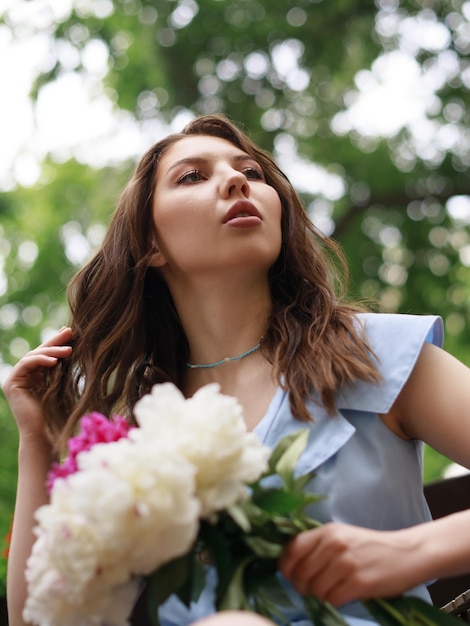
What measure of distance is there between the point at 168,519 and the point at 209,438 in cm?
15

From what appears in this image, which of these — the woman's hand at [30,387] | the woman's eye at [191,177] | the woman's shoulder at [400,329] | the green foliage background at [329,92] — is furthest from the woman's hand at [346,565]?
the green foliage background at [329,92]

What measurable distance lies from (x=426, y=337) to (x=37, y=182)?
35.2ft

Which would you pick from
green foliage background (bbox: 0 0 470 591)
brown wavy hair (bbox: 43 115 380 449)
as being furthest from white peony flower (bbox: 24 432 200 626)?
green foliage background (bbox: 0 0 470 591)

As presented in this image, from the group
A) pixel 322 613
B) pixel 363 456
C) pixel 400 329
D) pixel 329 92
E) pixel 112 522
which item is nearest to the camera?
pixel 112 522

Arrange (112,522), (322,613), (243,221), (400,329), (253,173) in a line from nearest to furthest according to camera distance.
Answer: (112,522) → (322,613) → (400,329) → (243,221) → (253,173)

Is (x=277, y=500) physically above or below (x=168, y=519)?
below

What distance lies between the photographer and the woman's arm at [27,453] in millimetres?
2041

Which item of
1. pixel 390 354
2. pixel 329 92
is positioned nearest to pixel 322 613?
pixel 390 354

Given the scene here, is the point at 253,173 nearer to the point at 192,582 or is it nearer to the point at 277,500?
the point at 277,500

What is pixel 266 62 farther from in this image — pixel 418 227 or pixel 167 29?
pixel 418 227

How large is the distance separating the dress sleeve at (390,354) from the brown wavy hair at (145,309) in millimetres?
88

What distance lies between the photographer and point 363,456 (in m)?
1.84

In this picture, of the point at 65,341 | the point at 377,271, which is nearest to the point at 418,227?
the point at 377,271

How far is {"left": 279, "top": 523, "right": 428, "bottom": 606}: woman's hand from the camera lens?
4.55 ft
